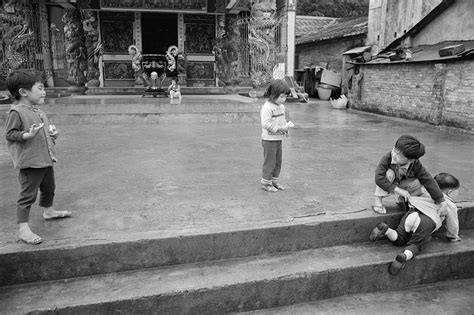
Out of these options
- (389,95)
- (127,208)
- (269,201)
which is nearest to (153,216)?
(127,208)

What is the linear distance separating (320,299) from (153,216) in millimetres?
Answer: 1562

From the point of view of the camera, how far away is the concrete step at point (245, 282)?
8.33ft

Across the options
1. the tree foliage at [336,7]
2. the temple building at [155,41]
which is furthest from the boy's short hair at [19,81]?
the tree foliage at [336,7]

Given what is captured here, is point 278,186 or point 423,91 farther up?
point 423,91

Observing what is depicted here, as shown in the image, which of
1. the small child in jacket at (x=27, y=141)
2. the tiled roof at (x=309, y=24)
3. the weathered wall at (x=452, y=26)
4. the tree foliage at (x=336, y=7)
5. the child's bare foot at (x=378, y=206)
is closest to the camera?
the small child in jacket at (x=27, y=141)

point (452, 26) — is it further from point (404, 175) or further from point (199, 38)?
point (404, 175)

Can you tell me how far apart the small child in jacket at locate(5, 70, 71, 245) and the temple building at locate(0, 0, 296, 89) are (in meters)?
11.5

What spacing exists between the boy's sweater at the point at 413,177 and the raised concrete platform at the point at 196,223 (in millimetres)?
322

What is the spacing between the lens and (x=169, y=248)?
293 centimetres

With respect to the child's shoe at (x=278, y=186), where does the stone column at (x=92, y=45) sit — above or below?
above

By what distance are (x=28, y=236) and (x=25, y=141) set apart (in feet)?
2.35

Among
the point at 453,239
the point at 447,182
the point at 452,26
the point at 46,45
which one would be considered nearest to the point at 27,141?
the point at 447,182

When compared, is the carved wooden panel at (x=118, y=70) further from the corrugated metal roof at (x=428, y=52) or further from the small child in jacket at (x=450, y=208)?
the small child in jacket at (x=450, y=208)

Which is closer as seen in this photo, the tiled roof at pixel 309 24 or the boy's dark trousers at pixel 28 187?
the boy's dark trousers at pixel 28 187
